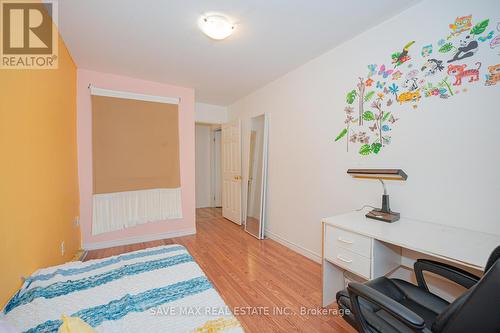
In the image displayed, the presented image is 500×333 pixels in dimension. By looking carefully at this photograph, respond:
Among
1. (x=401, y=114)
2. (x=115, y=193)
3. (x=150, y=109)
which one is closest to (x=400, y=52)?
(x=401, y=114)

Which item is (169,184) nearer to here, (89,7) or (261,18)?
(89,7)

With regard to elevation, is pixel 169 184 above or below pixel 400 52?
below

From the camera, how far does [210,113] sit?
4.54 m

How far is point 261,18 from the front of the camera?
72.2 inches

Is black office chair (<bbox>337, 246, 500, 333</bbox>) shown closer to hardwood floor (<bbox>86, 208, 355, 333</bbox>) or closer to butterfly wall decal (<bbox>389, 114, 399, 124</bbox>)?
hardwood floor (<bbox>86, 208, 355, 333</bbox>)

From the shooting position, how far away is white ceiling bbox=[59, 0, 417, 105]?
1688mm

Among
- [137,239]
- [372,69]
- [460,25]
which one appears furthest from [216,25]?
[137,239]

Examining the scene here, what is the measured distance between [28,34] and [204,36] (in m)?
1.36

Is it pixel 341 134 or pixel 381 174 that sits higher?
pixel 341 134

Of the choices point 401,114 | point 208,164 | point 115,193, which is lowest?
point 115,193

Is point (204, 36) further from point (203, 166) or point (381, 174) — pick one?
point (203, 166)

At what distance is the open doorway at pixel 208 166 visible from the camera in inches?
217

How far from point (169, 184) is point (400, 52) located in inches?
130

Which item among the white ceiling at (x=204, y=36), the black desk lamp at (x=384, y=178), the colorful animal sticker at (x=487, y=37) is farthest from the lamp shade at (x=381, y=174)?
the white ceiling at (x=204, y=36)
